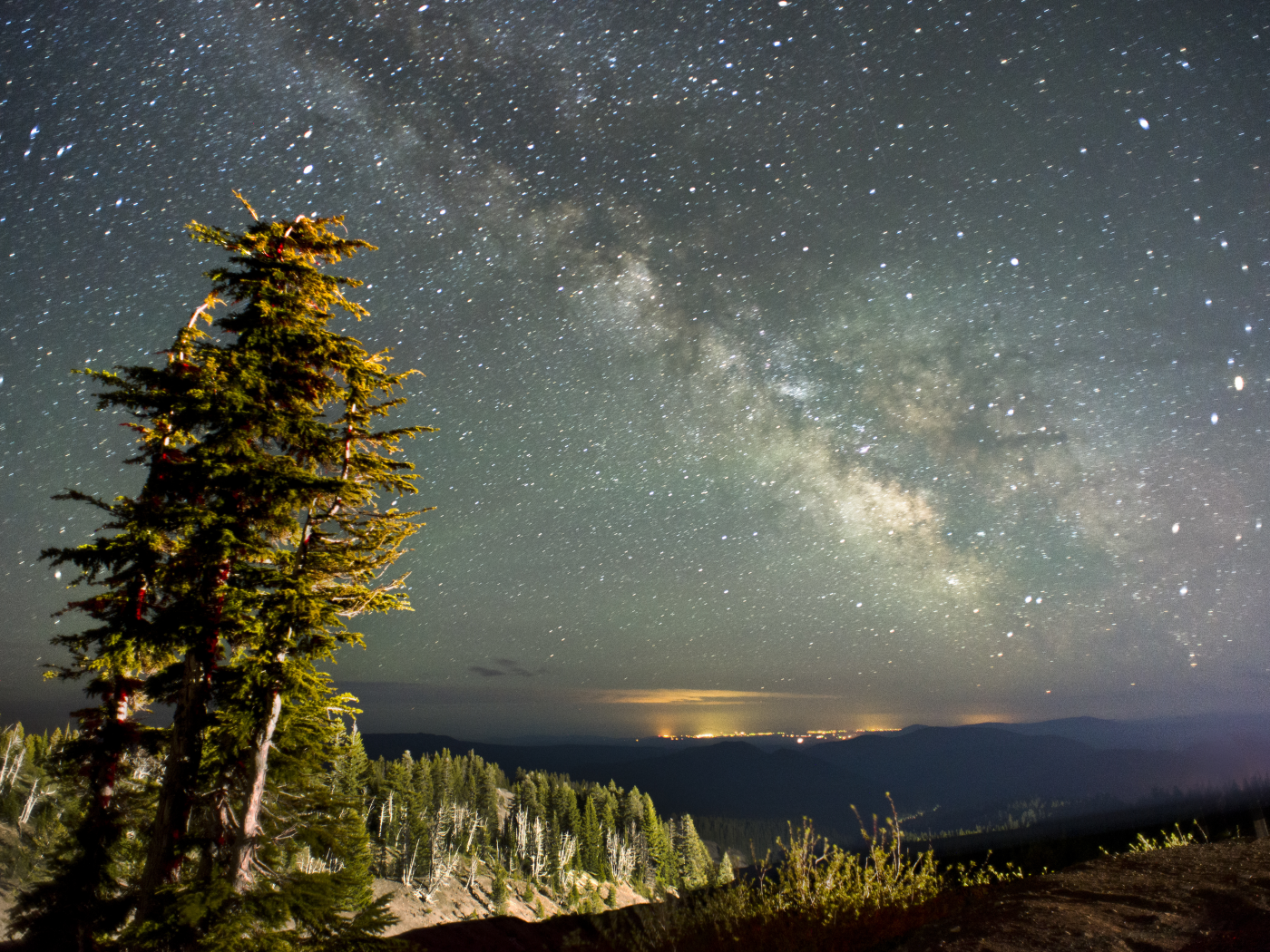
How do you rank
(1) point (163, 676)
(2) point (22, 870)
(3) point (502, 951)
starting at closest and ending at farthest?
(1) point (163, 676)
(3) point (502, 951)
(2) point (22, 870)

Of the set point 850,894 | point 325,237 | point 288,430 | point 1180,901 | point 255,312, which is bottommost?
point 850,894

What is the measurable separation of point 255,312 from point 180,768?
6808mm

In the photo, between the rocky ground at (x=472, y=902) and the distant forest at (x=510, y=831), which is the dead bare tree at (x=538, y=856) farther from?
the rocky ground at (x=472, y=902)

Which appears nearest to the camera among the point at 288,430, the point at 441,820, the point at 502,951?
the point at 288,430

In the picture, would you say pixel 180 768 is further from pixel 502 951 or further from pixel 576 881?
pixel 576 881

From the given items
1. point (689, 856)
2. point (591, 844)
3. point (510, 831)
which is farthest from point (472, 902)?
point (689, 856)

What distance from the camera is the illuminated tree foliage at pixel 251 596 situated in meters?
7.73

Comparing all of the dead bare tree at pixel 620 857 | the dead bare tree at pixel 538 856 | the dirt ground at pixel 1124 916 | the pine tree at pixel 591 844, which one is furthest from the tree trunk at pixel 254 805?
the dead bare tree at pixel 620 857

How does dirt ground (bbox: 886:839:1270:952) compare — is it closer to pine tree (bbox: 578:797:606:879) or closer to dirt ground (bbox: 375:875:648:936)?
dirt ground (bbox: 375:875:648:936)

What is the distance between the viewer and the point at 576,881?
7100cm

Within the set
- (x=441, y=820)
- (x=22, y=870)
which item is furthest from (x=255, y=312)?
(x=441, y=820)

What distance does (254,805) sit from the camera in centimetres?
785

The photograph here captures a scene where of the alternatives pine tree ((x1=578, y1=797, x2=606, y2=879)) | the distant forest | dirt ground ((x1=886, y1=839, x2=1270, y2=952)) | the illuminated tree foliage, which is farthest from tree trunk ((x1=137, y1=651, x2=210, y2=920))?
pine tree ((x1=578, y1=797, x2=606, y2=879))

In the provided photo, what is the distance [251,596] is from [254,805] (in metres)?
2.61
